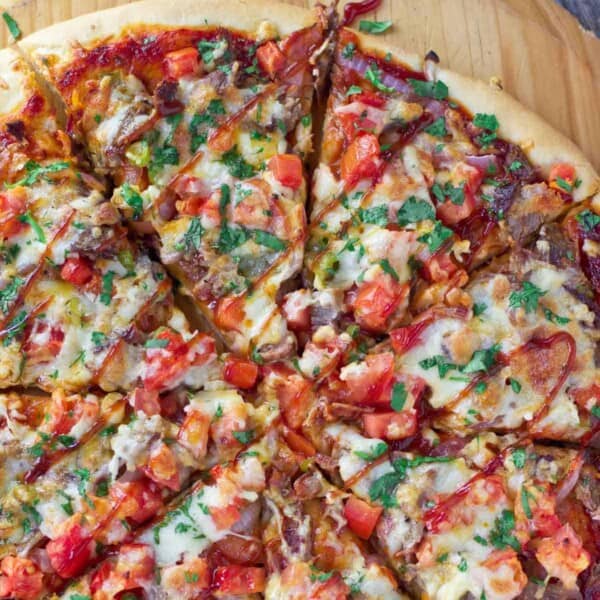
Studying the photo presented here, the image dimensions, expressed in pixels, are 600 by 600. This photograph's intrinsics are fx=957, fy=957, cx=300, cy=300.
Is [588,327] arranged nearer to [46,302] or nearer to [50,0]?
[46,302]

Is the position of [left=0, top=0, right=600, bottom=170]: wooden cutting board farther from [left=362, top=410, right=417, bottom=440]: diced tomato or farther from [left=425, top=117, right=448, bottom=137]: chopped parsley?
[left=362, top=410, right=417, bottom=440]: diced tomato

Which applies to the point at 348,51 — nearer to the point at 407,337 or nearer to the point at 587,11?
the point at 407,337

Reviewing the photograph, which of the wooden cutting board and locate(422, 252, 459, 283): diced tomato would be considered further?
the wooden cutting board

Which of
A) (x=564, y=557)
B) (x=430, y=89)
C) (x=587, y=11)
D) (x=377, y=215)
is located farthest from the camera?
(x=587, y=11)

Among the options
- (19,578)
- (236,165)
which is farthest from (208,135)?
(19,578)

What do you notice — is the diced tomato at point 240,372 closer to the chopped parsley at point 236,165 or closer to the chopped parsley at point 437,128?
the chopped parsley at point 236,165

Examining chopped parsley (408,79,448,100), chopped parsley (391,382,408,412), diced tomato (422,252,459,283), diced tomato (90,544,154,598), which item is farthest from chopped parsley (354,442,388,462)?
chopped parsley (408,79,448,100)
